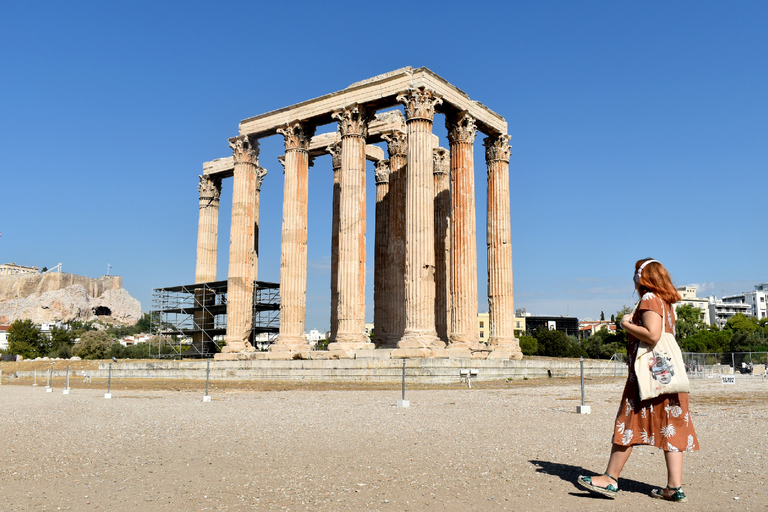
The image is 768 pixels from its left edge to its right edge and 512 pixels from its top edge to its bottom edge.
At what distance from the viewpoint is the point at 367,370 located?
27.1 meters

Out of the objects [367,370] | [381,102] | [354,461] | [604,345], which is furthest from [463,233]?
[604,345]

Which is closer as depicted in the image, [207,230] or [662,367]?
[662,367]

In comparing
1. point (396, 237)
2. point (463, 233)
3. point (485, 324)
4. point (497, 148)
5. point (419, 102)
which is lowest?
point (485, 324)

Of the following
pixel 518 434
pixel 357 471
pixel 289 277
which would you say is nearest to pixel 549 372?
pixel 289 277

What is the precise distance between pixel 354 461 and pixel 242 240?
32456 millimetres

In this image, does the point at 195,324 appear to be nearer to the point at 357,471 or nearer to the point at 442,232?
the point at 442,232

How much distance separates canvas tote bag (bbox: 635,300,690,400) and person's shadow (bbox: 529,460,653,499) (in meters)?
1.13

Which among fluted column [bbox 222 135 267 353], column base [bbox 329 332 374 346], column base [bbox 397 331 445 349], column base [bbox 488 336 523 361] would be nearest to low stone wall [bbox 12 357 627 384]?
column base [bbox 397 331 445 349]

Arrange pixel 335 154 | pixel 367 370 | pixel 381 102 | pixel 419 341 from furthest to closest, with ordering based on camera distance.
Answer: pixel 335 154 → pixel 381 102 → pixel 419 341 → pixel 367 370

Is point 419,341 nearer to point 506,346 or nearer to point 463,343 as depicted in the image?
point 463,343

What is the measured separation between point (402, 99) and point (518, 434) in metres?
23.5

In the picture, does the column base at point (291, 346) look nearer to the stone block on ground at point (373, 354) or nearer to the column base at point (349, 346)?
the column base at point (349, 346)

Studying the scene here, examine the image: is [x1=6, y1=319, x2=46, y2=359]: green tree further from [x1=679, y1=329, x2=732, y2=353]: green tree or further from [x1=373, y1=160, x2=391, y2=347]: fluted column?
[x1=679, y1=329, x2=732, y2=353]: green tree

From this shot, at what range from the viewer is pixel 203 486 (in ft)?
Answer: 20.3
